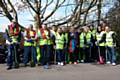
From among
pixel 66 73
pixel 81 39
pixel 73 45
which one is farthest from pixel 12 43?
pixel 81 39

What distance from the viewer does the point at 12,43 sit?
1831cm

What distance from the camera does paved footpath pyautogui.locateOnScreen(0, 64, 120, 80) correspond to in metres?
15.9

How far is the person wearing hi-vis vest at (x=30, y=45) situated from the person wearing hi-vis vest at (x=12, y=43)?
533 mm

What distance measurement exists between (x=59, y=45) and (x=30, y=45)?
1370 mm

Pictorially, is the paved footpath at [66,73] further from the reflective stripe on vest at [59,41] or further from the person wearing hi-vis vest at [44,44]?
the reflective stripe on vest at [59,41]

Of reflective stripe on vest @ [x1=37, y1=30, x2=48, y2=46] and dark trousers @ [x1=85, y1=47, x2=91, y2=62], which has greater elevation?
reflective stripe on vest @ [x1=37, y1=30, x2=48, y2=46]

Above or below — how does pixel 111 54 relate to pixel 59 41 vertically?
below

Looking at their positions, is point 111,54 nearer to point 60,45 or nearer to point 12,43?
point 60,45

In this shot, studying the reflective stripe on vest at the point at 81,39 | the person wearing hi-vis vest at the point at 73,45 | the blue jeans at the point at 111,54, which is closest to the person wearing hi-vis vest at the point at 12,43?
the person wearing hi-vis vest at the point at 73,45

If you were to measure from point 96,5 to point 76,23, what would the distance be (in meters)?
1.97

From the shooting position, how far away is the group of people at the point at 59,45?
18469 mm

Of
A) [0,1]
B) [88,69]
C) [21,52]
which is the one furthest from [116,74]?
→ [0,1]

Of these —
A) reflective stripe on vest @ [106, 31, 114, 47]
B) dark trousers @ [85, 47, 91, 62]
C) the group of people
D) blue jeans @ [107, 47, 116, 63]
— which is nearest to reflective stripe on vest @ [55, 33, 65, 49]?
the group of people

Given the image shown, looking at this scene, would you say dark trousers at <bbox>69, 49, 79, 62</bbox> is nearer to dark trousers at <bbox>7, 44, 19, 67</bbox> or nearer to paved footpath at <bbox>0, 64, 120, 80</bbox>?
paved footpath at <bbox>0, 64, 120, 80</bbox>
